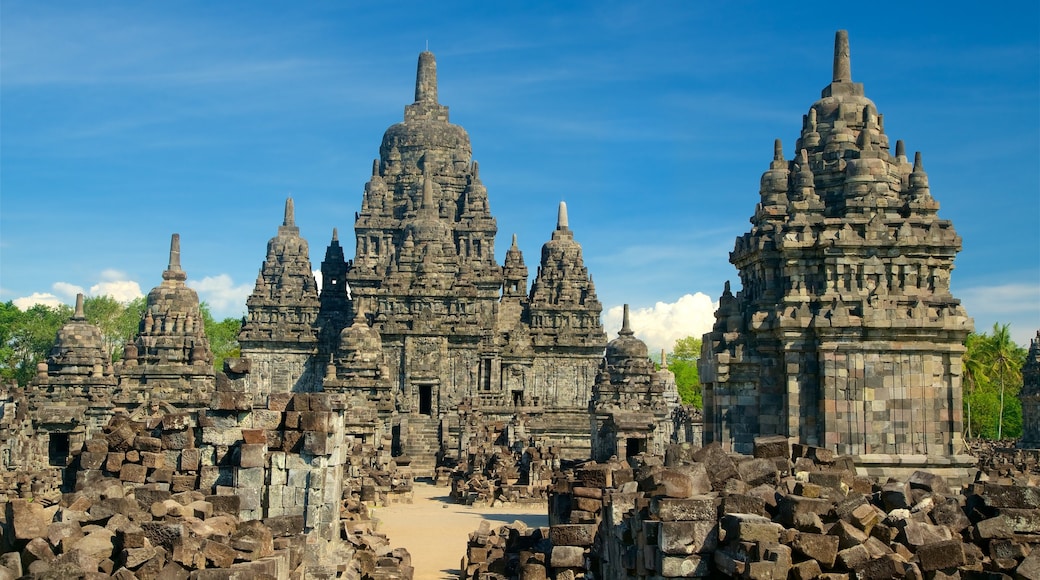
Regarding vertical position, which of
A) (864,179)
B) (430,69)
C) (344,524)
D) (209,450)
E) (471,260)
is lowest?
(344,524)

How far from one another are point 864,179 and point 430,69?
4194 cm

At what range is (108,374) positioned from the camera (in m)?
32.7

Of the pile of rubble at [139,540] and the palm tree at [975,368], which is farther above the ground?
the palm tree at [975,368]

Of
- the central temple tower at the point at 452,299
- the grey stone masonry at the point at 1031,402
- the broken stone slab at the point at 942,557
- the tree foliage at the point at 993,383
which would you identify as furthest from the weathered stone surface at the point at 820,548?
the tree foliage at the point at 993,383

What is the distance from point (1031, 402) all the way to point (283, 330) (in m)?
29.0

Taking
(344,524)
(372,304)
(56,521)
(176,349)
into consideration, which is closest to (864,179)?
(344,524)

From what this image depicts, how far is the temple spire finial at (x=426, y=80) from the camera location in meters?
56.6

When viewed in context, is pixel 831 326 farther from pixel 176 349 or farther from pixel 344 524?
pixel 176 349

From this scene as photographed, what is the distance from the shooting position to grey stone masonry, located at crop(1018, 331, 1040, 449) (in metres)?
38.2

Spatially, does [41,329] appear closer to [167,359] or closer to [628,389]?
[167,359]

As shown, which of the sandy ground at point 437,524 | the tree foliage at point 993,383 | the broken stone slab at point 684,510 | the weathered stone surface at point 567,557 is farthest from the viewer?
the tree foliage at point 993,383

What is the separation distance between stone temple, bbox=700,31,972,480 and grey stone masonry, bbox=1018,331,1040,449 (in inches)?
932

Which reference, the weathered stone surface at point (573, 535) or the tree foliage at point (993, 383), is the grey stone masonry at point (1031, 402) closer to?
the tree foliage at point (993, 383)

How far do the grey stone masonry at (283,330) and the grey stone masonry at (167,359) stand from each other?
13.9 metres
